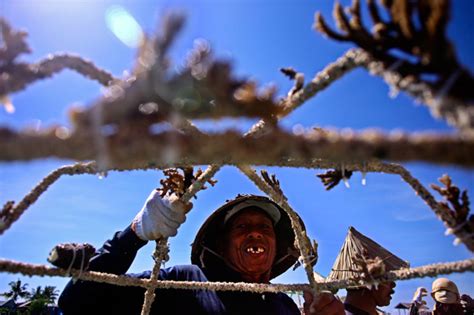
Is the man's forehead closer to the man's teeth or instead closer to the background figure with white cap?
the man's teeth

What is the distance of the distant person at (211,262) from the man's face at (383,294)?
2.24 feet

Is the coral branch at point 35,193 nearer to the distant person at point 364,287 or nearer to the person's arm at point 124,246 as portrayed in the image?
the person's arm at point 124,246

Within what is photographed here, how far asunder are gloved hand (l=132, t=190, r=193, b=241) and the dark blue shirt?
0.20 metres

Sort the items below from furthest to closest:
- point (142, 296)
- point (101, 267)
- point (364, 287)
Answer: point (364, 287), point (142, 296), point (101, 267)

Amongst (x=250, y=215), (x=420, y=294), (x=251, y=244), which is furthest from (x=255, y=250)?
(x=420, y=294)

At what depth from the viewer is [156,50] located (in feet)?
2.63

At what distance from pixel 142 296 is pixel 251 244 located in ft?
3.29

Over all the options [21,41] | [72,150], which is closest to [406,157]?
Answer: [72,150]

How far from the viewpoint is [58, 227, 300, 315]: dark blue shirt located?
2.18 metres

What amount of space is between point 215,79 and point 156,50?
155mm

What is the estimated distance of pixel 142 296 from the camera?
8.45 feet

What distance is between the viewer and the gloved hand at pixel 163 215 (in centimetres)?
201

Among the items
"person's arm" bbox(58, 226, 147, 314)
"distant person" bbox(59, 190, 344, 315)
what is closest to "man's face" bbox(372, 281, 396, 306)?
"distant person" bbox(59, 190, 344, 315)

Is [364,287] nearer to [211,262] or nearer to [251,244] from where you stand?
[251,244]
